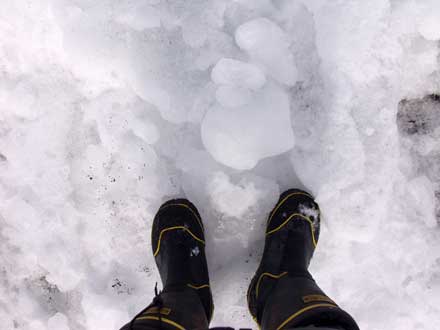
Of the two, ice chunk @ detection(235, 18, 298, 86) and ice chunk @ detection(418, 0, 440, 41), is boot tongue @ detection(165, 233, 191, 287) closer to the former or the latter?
ice chunk @ detection(235, 18, 298, 86)

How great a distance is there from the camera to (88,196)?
1.51 meters

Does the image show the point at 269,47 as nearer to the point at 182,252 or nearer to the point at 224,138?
the point at 224,138

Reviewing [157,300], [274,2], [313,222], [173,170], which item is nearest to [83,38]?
[173,170]

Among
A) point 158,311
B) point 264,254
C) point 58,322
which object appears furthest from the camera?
point 58,322

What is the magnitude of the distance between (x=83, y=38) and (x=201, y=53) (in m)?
0.39

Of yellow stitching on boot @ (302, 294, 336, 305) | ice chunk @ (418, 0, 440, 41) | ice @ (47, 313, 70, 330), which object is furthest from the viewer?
ice @ (47, 313, 70, 330)

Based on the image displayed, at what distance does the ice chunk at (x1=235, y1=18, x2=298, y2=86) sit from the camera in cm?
134

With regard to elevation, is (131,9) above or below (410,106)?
above

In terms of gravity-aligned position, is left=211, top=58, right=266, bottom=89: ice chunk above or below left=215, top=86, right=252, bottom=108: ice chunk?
above

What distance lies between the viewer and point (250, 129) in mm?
1346

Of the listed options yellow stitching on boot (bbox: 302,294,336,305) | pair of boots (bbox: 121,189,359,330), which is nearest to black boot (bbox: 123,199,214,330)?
pair of boots (bbox: 121,189,359,330)

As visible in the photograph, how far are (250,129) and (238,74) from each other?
185 mm

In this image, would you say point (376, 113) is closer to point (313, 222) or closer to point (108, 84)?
point (313, 222)

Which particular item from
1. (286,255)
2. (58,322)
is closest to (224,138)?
(286,255)
